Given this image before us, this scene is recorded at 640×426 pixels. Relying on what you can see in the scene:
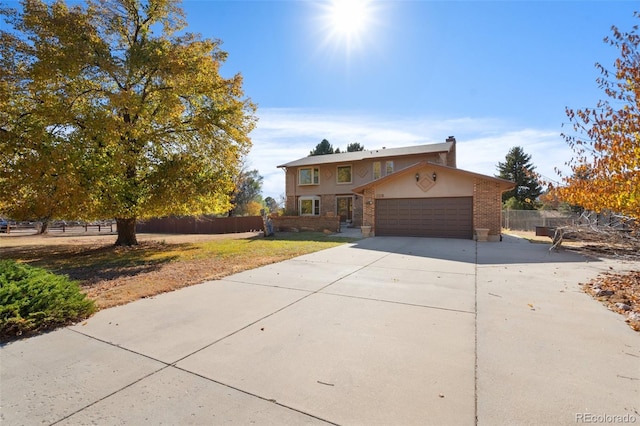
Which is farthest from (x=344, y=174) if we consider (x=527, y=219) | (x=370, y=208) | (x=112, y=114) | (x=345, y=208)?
(x=112, y=114)

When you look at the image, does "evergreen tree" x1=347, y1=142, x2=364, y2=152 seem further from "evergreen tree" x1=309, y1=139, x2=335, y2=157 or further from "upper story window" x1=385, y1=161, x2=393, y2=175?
"upper story window" x1=385, y1=161, x2=393, y2=175

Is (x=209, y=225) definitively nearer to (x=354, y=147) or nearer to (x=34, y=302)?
(x=34, y=302)

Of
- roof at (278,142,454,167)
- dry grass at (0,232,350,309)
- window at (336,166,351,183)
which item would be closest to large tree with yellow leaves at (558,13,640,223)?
dry grass at (0,232,350,309)

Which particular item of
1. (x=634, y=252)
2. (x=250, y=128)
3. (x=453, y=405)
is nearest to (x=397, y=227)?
(x=250, y=128)

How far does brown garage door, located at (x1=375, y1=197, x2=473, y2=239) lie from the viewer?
52.1ft

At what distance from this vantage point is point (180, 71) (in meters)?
10.9

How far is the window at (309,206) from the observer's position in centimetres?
2709

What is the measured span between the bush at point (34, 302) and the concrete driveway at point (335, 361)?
0.25 metres

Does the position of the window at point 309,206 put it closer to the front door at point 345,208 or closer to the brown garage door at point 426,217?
the front door at point 345,208

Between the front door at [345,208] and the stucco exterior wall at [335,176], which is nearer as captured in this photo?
the stucco exterior wall at [335,176]

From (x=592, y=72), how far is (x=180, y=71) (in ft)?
37.8

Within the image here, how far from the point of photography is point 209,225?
2669 centimetres

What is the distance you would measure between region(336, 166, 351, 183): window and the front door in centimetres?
150

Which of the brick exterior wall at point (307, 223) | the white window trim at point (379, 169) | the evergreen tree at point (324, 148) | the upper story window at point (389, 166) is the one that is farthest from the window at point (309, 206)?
the evergreen tree at point (324, 148)
